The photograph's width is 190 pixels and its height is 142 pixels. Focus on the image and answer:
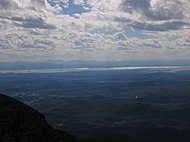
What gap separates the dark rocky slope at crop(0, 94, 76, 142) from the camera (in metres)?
63.5

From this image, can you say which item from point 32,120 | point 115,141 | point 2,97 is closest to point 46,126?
point 32,120

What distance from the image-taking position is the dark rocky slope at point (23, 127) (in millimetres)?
63469

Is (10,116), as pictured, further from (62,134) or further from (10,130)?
(62,134)

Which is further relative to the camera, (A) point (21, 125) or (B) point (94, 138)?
(B) point (94, 138)

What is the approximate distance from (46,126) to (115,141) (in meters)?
131

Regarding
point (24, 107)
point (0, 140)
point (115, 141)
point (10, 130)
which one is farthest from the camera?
point (115, 141)

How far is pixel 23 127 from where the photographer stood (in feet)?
219

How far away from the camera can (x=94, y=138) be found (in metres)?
200

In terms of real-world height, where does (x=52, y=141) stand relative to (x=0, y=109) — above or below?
below

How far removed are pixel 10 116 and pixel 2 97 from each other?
1040 centimetres

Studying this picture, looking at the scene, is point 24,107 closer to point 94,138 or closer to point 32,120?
point 32,120

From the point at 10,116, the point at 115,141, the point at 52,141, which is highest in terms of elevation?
the point at 10,116

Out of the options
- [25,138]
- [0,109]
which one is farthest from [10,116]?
[25,138]

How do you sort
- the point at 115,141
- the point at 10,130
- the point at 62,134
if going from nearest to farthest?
1. the point at 10,130
2. the point at 62,134
3. the point at 115,141
